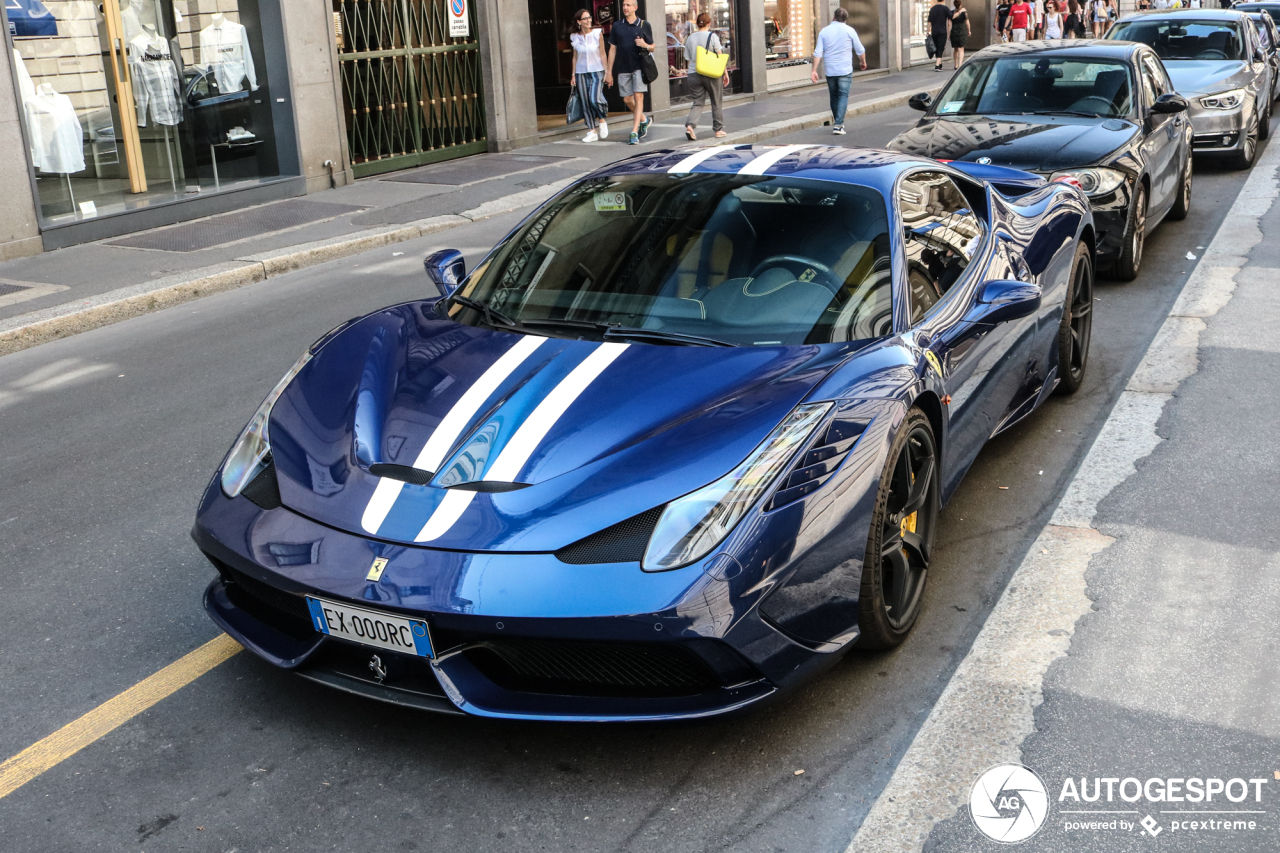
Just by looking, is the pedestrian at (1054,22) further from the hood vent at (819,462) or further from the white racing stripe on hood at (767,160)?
the hood vent at (819,462)

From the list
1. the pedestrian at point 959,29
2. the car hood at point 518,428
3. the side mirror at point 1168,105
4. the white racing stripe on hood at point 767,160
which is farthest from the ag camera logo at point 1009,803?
the pedestrian at point 959,29

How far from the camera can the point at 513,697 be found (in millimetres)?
3092

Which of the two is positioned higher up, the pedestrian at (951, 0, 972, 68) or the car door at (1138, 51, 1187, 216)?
the pedestrian at (951, 0, 972, 68)

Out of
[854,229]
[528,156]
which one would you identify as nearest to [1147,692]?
[854,229]

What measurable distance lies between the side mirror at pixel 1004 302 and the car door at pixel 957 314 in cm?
5

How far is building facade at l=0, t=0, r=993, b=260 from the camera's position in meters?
11.7

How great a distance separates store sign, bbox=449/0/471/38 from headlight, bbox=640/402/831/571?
14.9 meters

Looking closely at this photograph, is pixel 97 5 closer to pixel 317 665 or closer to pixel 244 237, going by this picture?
pixel 244 237

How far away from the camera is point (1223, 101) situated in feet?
44.5

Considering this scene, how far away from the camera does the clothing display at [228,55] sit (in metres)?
13.7

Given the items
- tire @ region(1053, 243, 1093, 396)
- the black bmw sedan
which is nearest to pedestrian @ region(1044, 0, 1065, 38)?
the black bmw sedan

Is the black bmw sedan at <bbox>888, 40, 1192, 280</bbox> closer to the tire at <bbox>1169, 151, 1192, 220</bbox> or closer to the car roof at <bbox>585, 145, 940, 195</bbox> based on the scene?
the tire at <bbox>1169, 151, 1192, 220</bbox>

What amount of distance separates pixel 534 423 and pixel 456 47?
14.8 meters

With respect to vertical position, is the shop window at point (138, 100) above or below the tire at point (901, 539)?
above
